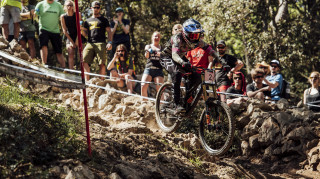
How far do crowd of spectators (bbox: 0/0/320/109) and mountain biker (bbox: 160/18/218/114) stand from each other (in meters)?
1.61

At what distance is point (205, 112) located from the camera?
6336 mm

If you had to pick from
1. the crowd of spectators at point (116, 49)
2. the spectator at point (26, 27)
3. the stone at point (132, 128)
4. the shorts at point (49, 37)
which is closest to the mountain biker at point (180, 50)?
the stone at point (132, 128)

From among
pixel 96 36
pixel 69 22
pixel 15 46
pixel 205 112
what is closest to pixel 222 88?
pixel 205 112

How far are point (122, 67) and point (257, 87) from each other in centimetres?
351

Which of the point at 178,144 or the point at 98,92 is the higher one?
the point at 98,92

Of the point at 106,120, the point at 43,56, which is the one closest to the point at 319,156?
the point at 106,120

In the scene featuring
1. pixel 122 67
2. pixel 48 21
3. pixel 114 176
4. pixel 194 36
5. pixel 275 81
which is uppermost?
pixel 48 21

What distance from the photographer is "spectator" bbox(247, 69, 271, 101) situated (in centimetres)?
893

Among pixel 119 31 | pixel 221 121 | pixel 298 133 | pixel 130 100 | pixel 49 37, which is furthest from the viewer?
pixel 119 31

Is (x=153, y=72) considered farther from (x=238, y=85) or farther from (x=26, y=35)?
(x=26, y=35)

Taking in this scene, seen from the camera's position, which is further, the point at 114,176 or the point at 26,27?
the point at 26,27

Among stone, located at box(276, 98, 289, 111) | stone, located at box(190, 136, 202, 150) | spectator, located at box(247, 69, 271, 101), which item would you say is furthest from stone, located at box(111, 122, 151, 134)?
stone, located at box(276, 98, 289, 111)

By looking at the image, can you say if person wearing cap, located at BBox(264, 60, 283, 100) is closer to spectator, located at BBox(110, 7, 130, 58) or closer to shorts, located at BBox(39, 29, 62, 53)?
spectator, located at BBox(110, 7, 130, 58)

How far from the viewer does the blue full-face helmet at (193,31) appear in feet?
20.5
